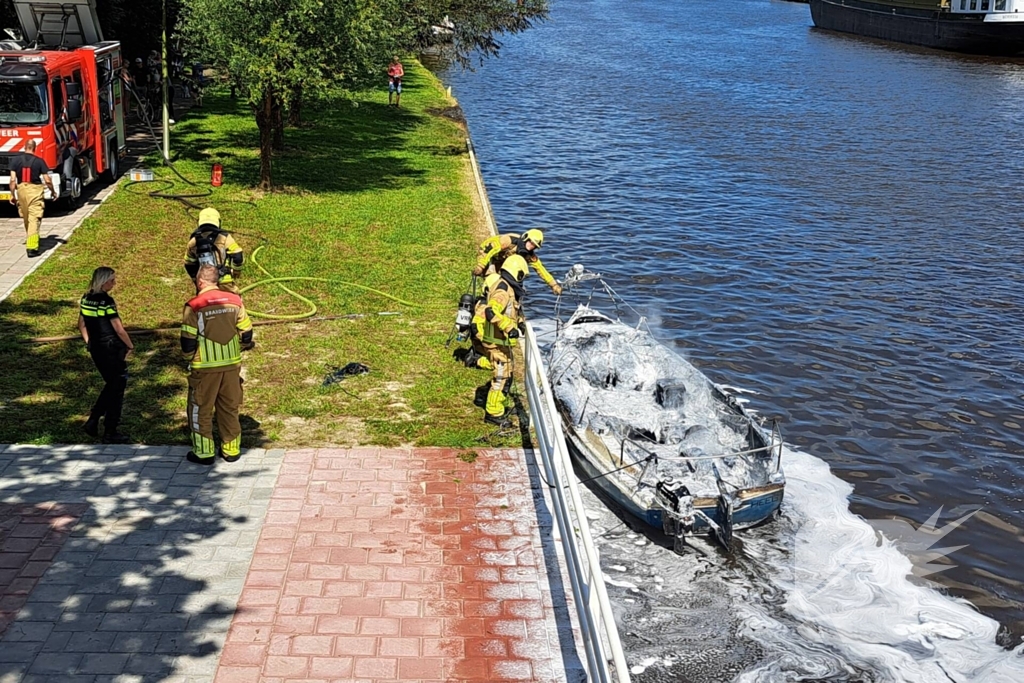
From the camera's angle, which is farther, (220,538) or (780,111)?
(780,111)

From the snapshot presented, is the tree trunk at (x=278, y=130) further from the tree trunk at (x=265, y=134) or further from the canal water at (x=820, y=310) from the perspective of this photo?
the canal water at (x=820, y=310)

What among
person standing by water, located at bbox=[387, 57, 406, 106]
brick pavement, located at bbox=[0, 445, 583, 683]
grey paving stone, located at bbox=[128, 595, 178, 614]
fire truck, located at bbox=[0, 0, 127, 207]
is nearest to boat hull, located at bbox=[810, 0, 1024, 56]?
person standing by water, located at bbox=[387, 57, 406, 106]

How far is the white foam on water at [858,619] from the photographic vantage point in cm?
1005

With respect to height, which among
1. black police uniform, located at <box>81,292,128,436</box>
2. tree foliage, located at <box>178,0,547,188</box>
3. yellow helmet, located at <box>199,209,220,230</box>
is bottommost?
black police uniform, located at <box>81,292,128,436</box>

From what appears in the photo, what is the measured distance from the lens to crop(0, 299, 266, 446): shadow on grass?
1080cm

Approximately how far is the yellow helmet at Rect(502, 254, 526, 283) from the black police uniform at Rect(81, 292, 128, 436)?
4.11m

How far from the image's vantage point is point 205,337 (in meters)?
9.55

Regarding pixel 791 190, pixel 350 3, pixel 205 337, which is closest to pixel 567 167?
pixel 791 190

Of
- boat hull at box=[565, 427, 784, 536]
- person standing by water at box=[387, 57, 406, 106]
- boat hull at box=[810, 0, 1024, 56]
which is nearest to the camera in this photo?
boat hull at box=[565, 427, 784, 536]

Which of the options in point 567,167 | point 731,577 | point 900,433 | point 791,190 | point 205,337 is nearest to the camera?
point 205,337

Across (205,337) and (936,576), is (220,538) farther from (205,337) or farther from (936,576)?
(936,576)

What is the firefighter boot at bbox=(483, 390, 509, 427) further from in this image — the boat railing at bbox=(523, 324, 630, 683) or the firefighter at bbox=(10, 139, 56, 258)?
the firefighter at bbox=(10, 139, 56, 258)

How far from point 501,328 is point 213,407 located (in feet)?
10.3

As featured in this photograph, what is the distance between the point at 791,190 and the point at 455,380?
755 inches
